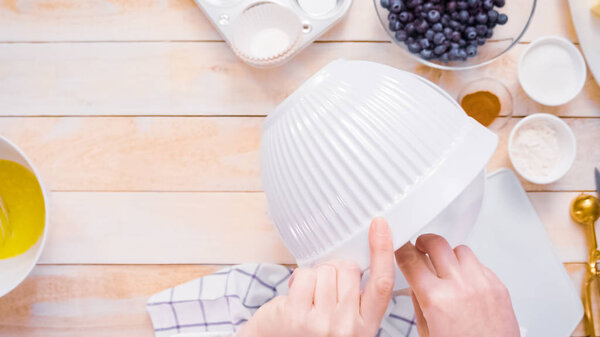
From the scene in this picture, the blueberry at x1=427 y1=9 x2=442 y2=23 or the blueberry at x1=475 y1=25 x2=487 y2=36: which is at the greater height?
the blueberry at x1=427 y1=9 x2=442 y2=23

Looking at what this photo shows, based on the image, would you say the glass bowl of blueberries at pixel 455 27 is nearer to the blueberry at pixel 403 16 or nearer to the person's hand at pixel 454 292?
the blueberry at pixel 403 16

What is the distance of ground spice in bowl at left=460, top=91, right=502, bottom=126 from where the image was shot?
743mm

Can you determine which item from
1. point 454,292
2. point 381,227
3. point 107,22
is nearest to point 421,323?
point 454,292

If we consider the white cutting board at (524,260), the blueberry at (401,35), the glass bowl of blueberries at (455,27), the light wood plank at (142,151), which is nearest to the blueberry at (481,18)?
the glass bowl of blueberries at (455,27)

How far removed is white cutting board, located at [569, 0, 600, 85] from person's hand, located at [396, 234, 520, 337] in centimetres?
43

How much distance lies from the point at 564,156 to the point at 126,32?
27.7 inches

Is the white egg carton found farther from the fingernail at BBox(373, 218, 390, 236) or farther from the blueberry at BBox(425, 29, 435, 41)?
the fingernail at BBox(373, 218, 390, 236)

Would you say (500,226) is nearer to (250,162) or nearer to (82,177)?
(250,162)

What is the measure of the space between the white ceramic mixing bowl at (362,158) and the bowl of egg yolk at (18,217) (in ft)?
1.38

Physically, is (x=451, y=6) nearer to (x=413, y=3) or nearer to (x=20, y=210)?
(x=413, y=3)

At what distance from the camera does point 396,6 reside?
0.70m

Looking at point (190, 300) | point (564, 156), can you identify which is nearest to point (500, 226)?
point (564, 156)

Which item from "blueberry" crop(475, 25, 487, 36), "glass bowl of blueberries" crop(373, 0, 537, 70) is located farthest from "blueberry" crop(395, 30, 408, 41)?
"blueberry" crop(475, 25, 487, 36)

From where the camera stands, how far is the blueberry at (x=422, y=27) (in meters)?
0.70
